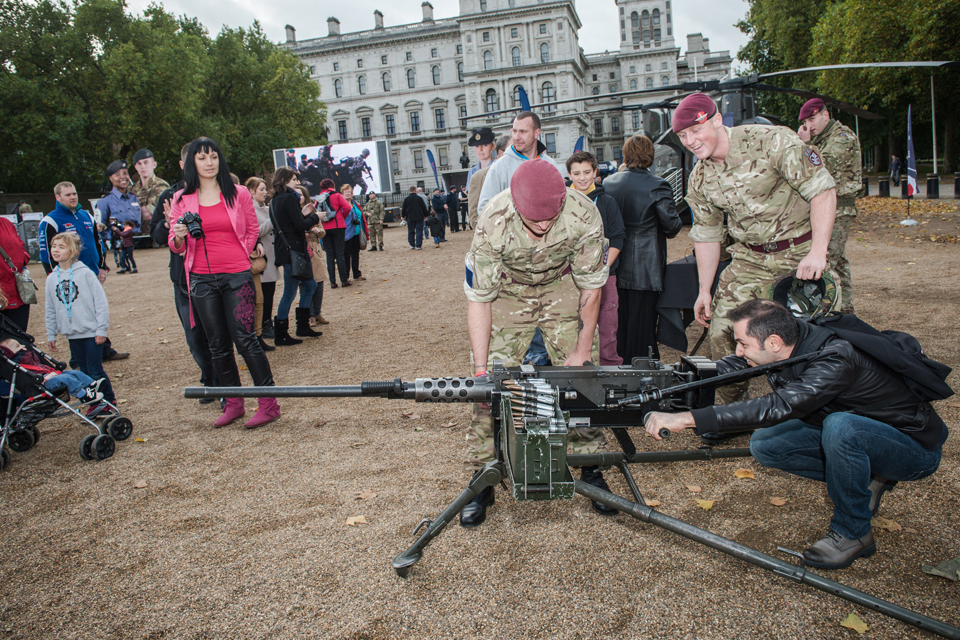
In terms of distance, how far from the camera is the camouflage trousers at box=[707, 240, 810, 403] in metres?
3.99

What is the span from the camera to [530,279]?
349 cm

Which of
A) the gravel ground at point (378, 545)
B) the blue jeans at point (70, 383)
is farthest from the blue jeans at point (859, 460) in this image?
the blue jeans at point (70, 383)

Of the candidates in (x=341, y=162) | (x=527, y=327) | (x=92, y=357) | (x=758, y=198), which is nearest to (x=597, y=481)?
(x=527, y=327)

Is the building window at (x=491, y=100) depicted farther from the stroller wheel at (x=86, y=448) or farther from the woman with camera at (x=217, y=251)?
the stroller wheel at (x=86, y=448)

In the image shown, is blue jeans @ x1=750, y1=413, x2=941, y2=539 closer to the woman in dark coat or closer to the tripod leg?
the tripod leg

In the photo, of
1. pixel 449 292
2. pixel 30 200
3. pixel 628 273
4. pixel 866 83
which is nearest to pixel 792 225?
pixel 628 273

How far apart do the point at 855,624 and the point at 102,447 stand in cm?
510

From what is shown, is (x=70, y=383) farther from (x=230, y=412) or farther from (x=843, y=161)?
(x=843, y=161)

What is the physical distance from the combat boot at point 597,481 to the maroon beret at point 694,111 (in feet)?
7.56

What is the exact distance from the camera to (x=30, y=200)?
32031 mm

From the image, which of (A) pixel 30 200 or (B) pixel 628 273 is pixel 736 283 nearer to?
(B) pixel 628 273

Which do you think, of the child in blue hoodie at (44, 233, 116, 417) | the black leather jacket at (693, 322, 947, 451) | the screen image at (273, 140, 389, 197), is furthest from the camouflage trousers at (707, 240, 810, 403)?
the screen image at (273, 140, 389, 197)

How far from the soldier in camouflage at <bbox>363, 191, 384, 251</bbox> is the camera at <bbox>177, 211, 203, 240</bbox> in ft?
48.8

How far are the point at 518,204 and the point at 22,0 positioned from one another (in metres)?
44.6
